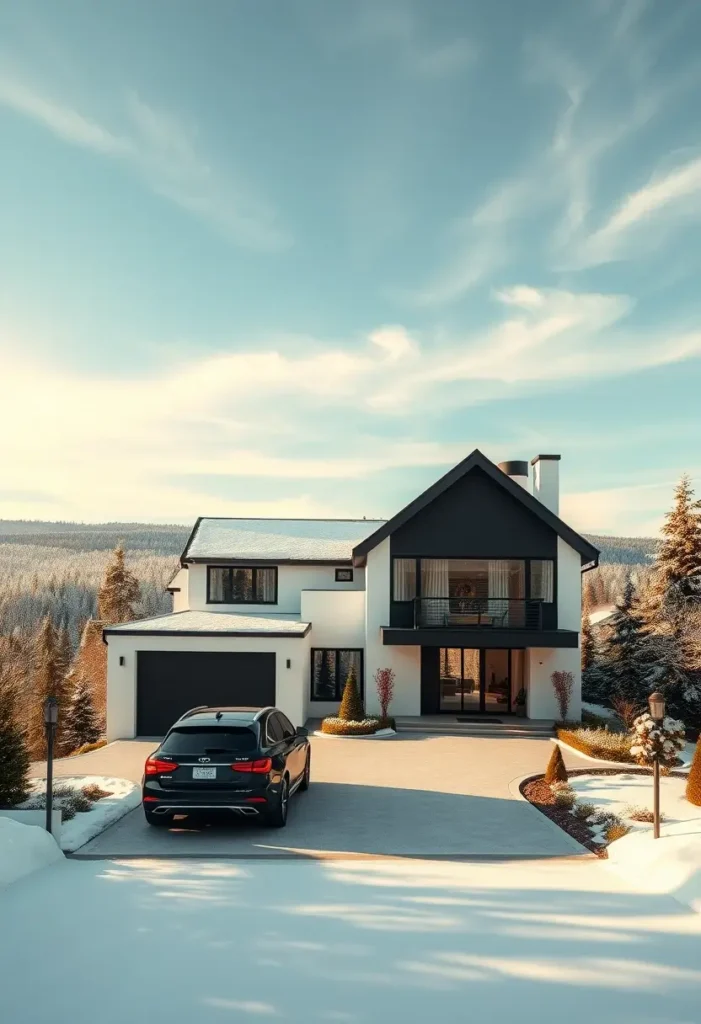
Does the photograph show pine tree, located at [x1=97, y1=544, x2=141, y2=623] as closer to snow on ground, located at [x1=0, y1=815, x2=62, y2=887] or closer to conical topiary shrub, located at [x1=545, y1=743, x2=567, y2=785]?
conical topiary shrub, located at [x1=545, y1=743, x2=567, y2=785]

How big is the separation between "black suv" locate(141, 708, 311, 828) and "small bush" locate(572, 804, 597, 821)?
15.8ft

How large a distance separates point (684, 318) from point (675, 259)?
67.8 inches

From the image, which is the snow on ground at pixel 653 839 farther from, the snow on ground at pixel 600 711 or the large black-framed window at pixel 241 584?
the large black-framed window at pixel 241 584

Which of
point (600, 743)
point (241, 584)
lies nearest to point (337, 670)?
point (241, 584)

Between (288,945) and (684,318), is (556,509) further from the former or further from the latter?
(288,945)

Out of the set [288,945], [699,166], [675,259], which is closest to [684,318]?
[675,259]

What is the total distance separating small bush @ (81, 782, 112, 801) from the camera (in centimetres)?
1237

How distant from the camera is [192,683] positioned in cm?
2047

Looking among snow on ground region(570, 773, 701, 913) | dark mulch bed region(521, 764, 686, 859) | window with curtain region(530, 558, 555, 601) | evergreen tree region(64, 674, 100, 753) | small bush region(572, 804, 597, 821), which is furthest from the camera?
evergreen tree region(64, 674, 100, 753)

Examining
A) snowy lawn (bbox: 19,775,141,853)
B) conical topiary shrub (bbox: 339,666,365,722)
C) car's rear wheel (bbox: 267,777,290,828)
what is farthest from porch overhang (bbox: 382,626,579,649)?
car's rear wheel (bbox: 267,777,290,828)

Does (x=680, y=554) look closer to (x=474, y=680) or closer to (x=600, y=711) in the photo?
(x=600, y=711)

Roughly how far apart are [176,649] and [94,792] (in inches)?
309

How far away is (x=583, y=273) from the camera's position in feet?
58.9

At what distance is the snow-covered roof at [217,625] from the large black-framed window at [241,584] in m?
1.26
